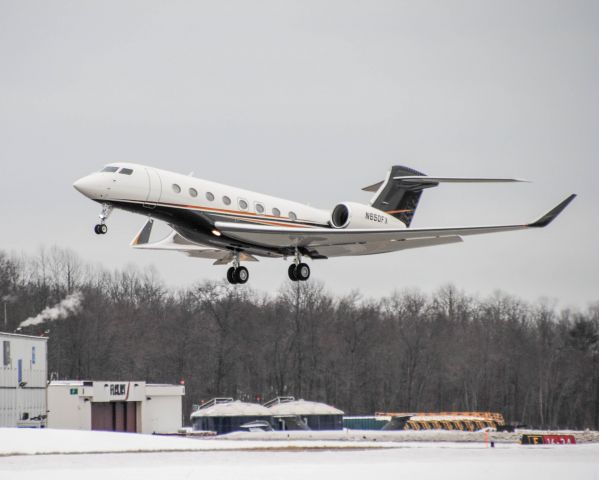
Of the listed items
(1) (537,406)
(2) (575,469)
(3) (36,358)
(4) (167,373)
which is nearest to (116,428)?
(3) (36,358)

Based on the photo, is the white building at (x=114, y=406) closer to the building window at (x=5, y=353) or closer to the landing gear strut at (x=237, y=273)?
the building window at (x=5, y=353)

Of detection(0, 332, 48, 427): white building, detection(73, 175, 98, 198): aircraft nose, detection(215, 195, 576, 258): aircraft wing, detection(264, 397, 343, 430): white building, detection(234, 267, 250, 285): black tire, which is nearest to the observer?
detection(73, 175, 98, 198): aircraft nose

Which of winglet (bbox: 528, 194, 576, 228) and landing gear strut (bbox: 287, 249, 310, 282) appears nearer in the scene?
winglet (bbox: 528, 194, 576, 228)

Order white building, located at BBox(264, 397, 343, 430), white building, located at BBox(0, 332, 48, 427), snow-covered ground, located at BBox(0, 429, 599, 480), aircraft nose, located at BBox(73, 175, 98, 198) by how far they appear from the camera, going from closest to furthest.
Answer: aircraft nose, located at BBox(73, 175, 98, 198)
snow-covered ground, located at BBox(0, 429, 599, 480)
white building, located at BBox(0, 332, 48, 427)
white building, located at BBox(264, 397, 343, 430)

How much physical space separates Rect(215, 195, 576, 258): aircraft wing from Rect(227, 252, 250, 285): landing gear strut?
1.34 meters

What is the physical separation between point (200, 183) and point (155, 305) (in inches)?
2658

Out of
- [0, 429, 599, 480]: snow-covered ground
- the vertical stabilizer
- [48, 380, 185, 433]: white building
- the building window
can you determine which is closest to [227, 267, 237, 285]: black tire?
[0, 429, 599, 480]: snow-covered ground

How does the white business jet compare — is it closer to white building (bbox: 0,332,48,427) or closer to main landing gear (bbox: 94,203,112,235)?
main landing gear (bbox: 94,203,112,235)

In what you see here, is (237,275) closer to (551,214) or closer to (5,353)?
(551,214)

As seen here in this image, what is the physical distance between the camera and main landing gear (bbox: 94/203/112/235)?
31391 millimetres

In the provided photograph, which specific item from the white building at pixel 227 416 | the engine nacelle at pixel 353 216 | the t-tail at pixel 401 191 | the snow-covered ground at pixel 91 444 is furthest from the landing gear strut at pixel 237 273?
the white building at pixel 227 416

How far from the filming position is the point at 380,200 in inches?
1588

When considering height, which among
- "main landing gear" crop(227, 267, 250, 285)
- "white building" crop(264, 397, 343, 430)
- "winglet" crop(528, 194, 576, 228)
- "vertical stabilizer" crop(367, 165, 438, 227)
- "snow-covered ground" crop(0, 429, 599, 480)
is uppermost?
"vertical stabilizer" crop(367, 165, 438, 227)

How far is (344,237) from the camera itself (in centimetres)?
3625
